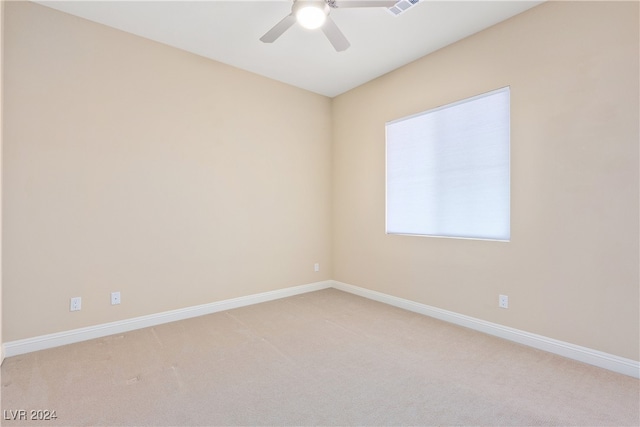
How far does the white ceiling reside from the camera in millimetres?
2520

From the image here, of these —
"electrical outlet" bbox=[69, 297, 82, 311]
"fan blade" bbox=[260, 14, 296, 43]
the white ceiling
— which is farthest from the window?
"electrical outlet" bbox=[69, 297, 82, 311]

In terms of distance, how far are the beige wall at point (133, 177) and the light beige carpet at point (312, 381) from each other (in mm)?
536

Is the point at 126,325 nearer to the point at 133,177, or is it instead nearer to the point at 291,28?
the point at 133,177

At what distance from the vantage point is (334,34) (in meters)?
2.34

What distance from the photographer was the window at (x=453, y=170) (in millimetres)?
2770

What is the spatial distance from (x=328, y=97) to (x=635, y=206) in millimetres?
3604

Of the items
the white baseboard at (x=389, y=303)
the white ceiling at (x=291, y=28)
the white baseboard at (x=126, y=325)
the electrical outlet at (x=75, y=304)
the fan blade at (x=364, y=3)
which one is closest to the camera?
the fan blade at (x=364, y=3)

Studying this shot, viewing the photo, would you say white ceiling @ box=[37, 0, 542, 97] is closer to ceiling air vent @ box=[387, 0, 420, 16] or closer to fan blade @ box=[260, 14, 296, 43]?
ceiling air vent @ box=[387, 0, 420, 16]

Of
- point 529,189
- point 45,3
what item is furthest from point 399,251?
point 45,3

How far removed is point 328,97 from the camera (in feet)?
14.9

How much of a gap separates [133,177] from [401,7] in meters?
2.83

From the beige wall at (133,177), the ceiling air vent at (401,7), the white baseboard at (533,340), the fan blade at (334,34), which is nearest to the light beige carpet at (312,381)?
the white baseboard at (533,340)

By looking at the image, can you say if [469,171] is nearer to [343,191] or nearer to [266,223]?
[343,191]

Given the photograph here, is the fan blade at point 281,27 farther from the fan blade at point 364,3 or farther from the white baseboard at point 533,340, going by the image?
the white baseboard at point 533,340
